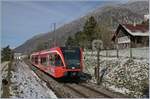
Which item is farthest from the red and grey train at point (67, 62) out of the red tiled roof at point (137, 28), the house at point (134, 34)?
the red tiled roof at point (137, 28)

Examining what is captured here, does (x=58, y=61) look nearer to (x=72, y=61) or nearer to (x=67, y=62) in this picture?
(x=67, y=62)

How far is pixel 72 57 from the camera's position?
2364cm

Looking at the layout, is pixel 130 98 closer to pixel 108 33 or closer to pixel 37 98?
pixel 37 98

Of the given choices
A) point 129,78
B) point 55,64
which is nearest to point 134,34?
point 55,64

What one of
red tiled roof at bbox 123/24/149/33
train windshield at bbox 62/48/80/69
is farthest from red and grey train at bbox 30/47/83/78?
red tiled roof at bbox 123/24/149/33

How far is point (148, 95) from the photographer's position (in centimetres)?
1653

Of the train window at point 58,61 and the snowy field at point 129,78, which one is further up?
the train window at point 58,61

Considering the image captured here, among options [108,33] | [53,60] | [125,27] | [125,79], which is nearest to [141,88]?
[125,79]

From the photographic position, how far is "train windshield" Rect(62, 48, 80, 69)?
Result: 23.2m

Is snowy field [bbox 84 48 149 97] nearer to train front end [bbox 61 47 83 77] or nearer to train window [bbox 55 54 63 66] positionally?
train front end [bbox 61 47 83 77]

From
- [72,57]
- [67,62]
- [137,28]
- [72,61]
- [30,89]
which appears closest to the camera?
[30,89]

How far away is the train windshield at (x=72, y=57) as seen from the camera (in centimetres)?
2323

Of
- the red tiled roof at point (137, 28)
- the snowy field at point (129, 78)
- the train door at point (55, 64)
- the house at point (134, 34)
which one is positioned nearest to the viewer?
the snowy field at point (129, 78)

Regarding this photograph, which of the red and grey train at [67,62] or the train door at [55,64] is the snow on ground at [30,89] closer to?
the train door at [55,64]
